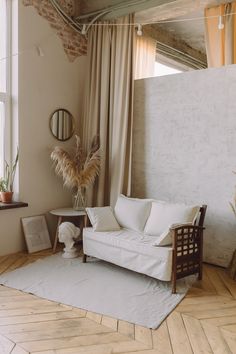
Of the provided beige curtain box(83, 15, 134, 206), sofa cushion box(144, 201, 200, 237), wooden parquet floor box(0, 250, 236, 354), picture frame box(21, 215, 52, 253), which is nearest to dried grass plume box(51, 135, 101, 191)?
beige curtain box(83, 15, 134, 206)

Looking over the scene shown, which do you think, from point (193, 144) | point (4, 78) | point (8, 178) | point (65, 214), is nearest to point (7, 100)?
point (4, 78)

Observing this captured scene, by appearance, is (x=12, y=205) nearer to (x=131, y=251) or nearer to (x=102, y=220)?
(x=102, y=220)

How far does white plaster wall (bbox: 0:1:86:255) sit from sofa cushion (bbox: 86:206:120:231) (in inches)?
36.8

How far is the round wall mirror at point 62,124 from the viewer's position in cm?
441

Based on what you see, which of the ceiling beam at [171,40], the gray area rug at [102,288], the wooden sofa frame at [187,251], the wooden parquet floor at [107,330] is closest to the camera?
the wooden parquet floor at [107,330]

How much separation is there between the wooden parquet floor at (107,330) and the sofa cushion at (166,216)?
0.74 metres

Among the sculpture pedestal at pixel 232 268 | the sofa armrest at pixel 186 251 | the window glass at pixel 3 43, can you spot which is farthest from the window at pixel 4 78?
Answer: the sculpture pedestal at pixel 232 268

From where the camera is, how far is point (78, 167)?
168 inches

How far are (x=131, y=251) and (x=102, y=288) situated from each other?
455 millimetres

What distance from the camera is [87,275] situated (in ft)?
11.0

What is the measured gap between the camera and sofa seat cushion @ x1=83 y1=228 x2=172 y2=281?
3031 millimetres

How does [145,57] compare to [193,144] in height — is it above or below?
above

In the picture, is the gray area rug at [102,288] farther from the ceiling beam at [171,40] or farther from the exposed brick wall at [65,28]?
the ceiling beam at [171,40]

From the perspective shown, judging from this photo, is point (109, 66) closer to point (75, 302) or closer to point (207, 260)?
point (207, 260)
